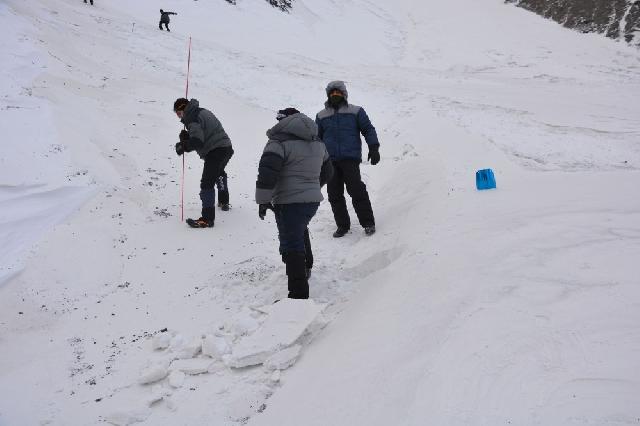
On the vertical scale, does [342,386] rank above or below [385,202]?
below

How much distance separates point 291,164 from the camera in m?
4.48

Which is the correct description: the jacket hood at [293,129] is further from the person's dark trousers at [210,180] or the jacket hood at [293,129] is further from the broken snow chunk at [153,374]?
the person's dark trousers at [210,180]

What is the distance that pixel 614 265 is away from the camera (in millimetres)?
3613

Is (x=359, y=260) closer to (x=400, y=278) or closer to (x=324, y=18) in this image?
(x=400, y=278)

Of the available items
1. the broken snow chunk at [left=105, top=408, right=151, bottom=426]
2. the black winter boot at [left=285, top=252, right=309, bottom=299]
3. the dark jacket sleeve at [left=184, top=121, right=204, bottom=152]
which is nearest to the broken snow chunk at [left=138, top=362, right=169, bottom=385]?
the broken snow chunk at [left=105, top=408, right=151, bottom=426]

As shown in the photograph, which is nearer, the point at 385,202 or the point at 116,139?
the point at 385,202

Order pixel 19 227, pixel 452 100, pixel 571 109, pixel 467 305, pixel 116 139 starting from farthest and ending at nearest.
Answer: pixel 452 100 < pixel 571 109 < pixel 116 139 < pixel 19 227 < pixel 467 305

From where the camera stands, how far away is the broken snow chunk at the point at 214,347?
12.1 ft

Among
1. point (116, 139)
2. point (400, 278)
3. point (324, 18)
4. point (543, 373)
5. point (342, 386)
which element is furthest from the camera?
point (324, 18)

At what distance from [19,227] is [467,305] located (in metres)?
5.08

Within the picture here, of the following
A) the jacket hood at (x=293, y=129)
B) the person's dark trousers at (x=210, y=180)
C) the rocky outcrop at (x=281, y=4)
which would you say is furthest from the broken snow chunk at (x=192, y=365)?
the rocky outcrop at (x=281, y=4)

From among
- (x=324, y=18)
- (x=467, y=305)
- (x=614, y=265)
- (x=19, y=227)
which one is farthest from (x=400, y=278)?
(x=324, y=18)

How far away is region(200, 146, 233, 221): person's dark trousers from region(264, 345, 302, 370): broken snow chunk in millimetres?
3586

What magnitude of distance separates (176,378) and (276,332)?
0.82 meters
